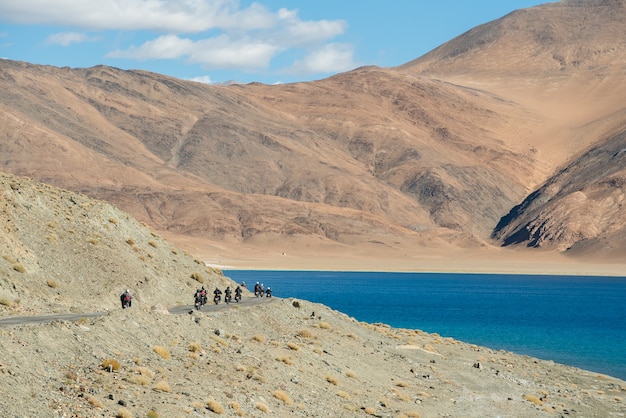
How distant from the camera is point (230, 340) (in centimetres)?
3347

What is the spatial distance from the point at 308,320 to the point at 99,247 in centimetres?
1070

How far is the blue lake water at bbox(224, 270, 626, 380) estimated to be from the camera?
219 ft

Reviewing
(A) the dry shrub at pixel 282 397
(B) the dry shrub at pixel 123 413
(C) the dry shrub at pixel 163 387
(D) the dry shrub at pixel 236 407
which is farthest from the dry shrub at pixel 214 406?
(A) the dry shrub at pixel 282 397

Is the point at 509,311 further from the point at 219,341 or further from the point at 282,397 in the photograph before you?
the point at 282,397

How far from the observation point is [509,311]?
104 metres

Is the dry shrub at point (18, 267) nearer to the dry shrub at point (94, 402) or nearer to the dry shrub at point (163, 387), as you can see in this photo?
the dry shrub at point (163, 387)

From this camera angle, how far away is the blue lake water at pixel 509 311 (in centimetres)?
6681

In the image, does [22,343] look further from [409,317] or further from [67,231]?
[409,317]

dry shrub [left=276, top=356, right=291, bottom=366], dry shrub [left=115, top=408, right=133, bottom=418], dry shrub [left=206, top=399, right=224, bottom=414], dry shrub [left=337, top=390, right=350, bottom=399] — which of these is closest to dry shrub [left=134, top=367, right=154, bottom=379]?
dry shrub [left=206, top=399, right=224, bottom=414]

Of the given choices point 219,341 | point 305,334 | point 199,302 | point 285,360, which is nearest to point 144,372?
point 219,341

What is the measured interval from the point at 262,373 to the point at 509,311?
7697 cm

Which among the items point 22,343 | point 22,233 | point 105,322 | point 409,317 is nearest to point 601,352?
point 409,317

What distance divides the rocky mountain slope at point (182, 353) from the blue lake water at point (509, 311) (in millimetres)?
13477

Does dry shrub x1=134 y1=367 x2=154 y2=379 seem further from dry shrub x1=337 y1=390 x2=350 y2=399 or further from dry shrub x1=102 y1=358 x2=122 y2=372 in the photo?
dry shrub x1=337 y1=390 x2=350 y2=399
